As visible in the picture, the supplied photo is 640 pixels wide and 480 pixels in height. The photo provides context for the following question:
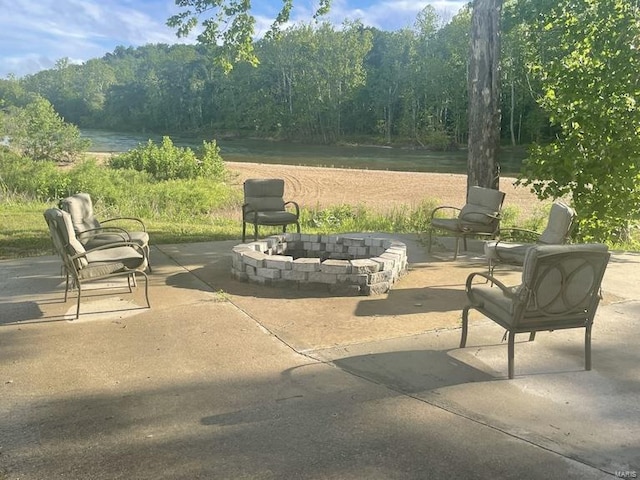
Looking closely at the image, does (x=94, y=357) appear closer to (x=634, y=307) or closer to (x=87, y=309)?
(x=87, y=309)

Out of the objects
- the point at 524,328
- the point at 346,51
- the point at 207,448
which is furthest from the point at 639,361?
the point at 346,51

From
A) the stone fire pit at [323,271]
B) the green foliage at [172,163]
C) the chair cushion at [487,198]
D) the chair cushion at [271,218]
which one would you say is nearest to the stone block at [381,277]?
the stone fire pit at [323,271]

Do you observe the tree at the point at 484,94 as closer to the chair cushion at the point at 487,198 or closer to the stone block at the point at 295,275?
the chair cushion at the point at 487,198

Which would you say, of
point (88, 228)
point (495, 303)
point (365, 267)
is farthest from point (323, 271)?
point (88, 228)

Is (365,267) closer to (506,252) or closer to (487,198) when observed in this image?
(506,252)

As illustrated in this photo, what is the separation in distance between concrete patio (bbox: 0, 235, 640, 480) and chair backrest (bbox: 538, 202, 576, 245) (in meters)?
0.72

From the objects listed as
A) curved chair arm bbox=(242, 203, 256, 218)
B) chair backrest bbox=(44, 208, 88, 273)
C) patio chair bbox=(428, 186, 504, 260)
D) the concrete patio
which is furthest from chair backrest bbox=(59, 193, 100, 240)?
patio chair bbox=(428, 186, 504, 260)

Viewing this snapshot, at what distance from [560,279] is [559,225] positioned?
210 centimetres

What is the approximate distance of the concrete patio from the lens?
2346 mm

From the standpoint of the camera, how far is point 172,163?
21.0m

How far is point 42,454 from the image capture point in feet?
7.82

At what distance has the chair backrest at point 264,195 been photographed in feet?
24.8

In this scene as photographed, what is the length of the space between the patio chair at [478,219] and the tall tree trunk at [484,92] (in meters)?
1.41

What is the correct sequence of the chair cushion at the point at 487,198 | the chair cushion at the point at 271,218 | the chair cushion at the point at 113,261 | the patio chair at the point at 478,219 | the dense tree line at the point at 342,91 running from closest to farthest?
1. the chair cushion at the point at 113,261
2. the patio chair at the point at 478,219
3. the chair cushion at the point at 487,198
4. the chair cushion at the point at 271,218
5. the dense tree line at the point at 342,91
